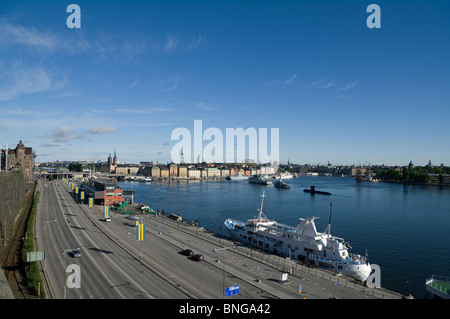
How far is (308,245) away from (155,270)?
1665cm

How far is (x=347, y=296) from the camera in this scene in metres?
19.8

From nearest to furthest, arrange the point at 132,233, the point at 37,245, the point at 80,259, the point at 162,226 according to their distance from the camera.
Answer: the point at 80,259 → the point at 37,245 → the point at 132,233 → the point at 162,226

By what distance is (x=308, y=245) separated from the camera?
31.3 meters

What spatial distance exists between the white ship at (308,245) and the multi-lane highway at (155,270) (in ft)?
18.6

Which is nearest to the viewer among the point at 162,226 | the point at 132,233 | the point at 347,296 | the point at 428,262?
the point at 347,296

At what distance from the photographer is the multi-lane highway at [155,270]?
63.9ft

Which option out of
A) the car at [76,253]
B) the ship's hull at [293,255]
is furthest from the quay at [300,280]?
the car at [76,253]

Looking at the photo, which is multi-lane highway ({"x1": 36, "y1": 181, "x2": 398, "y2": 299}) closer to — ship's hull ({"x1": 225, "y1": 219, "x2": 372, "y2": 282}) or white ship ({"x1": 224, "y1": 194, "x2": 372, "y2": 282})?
ship's hull ({"x1": 225, "y1": 219, "x2": 372, "y2": 282})

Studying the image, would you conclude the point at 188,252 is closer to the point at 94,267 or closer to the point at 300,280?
the point at 94,267

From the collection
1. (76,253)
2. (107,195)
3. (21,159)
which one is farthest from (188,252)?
(21,159)
